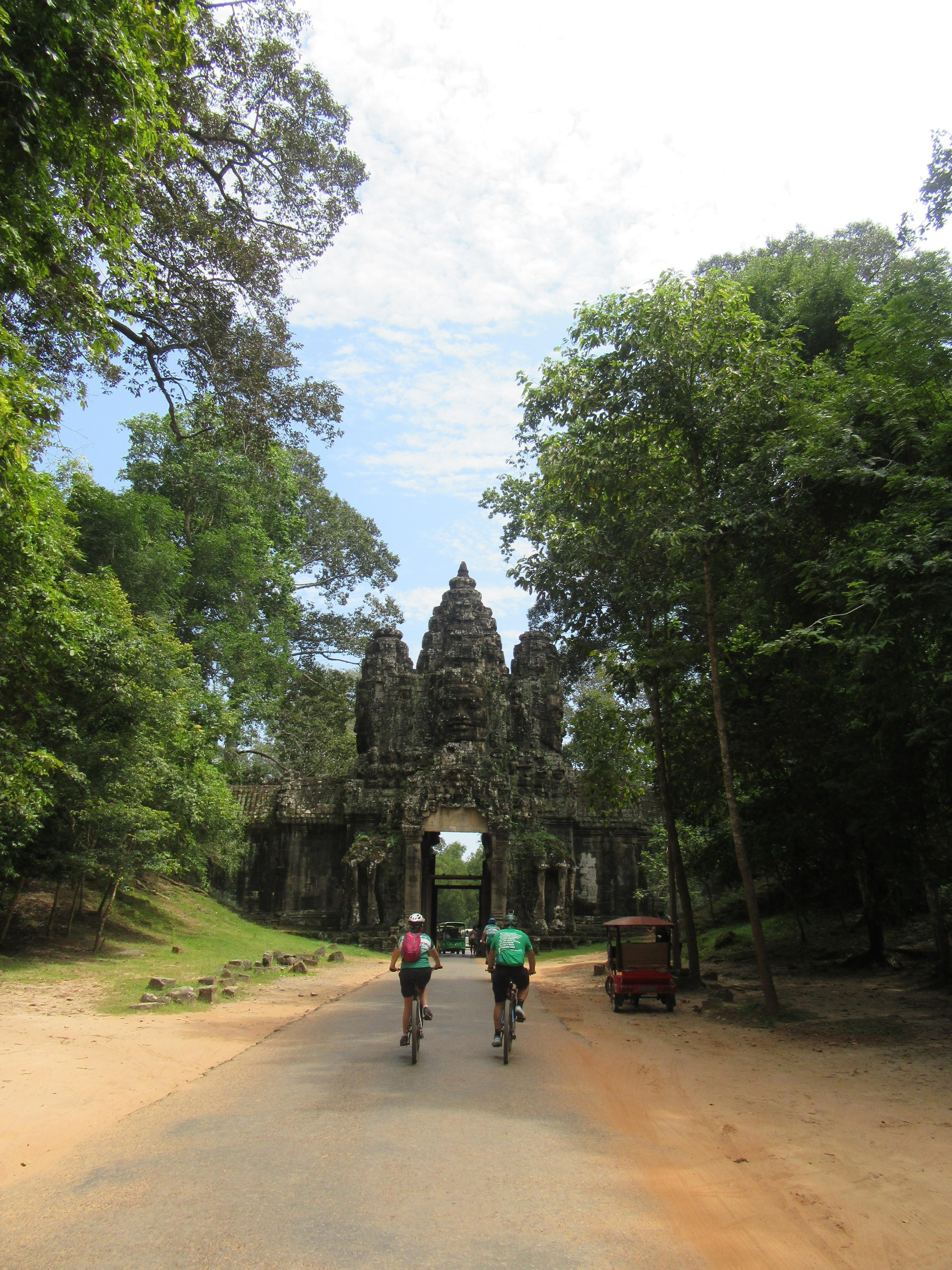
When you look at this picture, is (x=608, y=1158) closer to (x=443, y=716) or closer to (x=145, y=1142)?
(x=145, y=1142)

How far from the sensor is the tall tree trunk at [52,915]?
44.2 feet

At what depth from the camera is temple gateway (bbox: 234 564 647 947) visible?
70.1 ft

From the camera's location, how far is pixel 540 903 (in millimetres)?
21125

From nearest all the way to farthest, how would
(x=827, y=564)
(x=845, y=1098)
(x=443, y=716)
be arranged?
(x=845, y=1098)
(x=827, y=564)
(x=443, y=716)

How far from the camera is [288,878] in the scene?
22859 mm

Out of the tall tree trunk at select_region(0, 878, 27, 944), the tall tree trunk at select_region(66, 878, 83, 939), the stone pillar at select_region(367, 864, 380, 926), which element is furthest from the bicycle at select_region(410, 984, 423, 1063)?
the stone pillar at select_region(367, 864, 380, 926)

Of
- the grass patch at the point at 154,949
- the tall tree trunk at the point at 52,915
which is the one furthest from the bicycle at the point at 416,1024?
the tall tree trunk at the point at 52,915

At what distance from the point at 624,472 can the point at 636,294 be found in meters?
2.62

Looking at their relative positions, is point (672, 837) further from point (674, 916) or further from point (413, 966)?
point (413, 966)

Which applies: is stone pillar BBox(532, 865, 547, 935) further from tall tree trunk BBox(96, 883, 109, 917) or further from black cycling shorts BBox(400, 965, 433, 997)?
black cycling shorts BBox(400, 965, 433, 997)

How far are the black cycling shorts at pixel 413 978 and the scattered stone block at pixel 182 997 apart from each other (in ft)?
13.9

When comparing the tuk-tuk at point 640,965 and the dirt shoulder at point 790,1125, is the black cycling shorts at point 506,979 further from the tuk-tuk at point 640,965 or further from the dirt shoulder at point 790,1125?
the tuk-tuk at point 640,965

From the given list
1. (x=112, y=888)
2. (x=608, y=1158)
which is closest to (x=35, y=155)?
(x=608, y=1158)

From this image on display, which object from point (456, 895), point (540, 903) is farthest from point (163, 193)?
point (456, 895)
